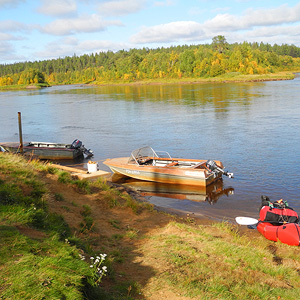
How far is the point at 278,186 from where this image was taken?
17906mm

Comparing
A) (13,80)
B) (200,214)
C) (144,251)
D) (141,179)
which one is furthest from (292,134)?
(13,80)

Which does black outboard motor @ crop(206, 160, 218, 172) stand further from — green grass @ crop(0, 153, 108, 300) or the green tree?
the green tree

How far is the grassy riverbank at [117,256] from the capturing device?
518cm

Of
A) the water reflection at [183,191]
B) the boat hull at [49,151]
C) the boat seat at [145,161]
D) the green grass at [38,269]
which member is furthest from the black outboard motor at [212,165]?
the green grass at [38,269]

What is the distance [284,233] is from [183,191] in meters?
8.27

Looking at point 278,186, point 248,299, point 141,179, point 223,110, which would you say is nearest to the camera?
point 248,299

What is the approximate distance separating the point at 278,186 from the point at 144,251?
12009 mm

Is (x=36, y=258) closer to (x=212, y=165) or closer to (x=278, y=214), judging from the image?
(x=278, y=214)

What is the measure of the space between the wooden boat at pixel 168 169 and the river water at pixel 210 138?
65 centimetres

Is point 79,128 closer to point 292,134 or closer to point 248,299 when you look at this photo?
point 292,134

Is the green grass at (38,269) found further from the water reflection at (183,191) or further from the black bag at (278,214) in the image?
the water reflection at (183,191)

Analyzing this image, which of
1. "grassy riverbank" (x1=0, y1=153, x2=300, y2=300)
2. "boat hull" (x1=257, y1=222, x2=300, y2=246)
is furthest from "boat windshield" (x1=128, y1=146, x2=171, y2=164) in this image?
"boat hull" (x1=257, y1=222, x2=300, y2=246)

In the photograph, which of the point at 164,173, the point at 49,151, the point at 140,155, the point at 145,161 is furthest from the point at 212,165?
the point at 49,151

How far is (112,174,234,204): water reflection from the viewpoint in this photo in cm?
1775
